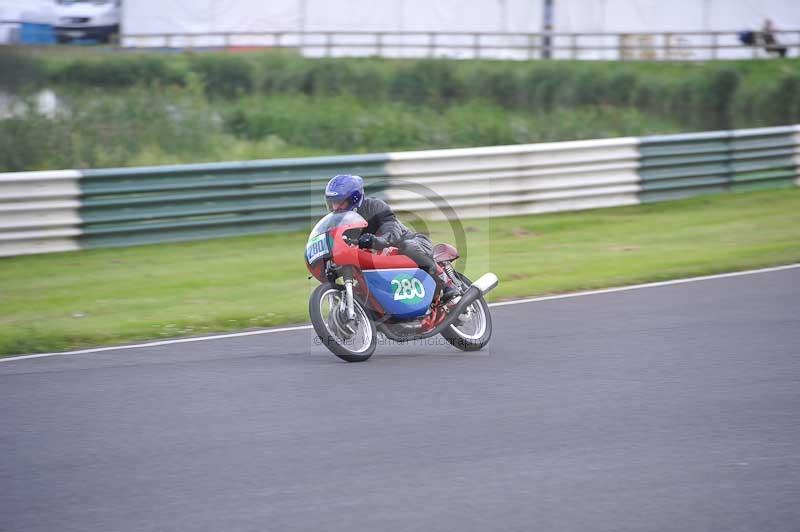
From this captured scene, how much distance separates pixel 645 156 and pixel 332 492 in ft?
42.5

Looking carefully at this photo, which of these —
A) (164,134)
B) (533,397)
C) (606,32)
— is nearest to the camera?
(533,397)

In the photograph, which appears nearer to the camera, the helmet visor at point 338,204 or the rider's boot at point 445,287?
the helmet visor at point 338,204

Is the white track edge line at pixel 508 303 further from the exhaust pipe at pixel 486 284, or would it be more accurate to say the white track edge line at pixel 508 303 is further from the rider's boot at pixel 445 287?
the exhaust pipe at pixel 486 284

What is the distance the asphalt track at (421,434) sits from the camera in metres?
5.42

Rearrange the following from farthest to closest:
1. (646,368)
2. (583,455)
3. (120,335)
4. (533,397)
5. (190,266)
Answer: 1. (190,266)
2. (120,335)
3. (646,368)
4. (533,397)
5. (583,455)

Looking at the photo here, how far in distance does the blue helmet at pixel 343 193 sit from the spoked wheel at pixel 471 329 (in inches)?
50.0

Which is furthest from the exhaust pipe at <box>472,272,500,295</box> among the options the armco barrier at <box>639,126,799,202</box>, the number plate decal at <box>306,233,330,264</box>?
the armco barrier at <box>639,126,799,202</box>

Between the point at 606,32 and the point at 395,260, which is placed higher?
the point at 606,32

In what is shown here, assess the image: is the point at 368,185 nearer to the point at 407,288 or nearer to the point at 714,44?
the point at 407,288

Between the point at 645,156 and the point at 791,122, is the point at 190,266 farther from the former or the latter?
the point at 791,122

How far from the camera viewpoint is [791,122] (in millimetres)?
28766

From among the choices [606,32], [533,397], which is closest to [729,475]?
[533,397]

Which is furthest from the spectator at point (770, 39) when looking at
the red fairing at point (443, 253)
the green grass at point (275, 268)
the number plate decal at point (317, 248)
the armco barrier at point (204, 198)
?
the number plate decal at point (317, 248)

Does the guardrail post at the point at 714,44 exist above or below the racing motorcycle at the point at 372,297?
above
